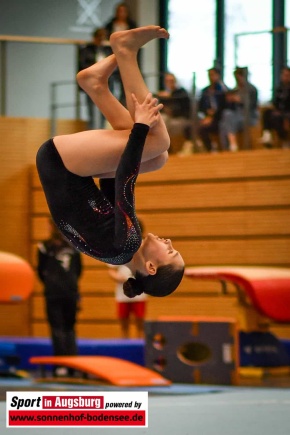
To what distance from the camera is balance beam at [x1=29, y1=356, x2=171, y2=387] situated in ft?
27.6

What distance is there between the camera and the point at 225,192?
11.8 metres

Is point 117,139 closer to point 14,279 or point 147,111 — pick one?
point 147,111

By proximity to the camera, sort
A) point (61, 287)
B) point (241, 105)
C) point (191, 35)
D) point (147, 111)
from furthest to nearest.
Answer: point (191, 35) → point (241, 105) → point (61, 287) → point (147, 111)

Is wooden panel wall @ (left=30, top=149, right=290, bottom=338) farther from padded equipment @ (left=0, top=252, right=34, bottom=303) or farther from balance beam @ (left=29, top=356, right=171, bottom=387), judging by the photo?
padded equipment @ (left=0, top=252, right=34, bottom=303)

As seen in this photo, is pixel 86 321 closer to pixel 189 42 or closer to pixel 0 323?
pixel 0 323

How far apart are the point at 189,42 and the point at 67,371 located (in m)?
6.60

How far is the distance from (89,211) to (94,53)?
24.4 ft

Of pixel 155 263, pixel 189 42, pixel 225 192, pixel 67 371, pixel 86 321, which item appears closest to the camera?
pixel 155 263

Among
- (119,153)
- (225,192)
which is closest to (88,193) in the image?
(119,153)

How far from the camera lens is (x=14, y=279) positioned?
8.84m

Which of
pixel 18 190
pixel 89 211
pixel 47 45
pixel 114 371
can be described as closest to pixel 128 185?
pixel 89 211

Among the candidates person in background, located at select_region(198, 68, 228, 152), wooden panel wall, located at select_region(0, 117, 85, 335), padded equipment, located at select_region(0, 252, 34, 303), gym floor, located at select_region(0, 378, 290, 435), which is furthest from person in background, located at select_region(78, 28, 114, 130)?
gym floor, located at select_region(0, 378, 290, 435)

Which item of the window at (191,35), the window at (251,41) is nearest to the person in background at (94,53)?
the window at (251,41)

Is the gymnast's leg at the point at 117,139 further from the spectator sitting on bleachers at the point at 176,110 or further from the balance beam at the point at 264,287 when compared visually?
the spectator sitting on bleachers at the point at 176,110
